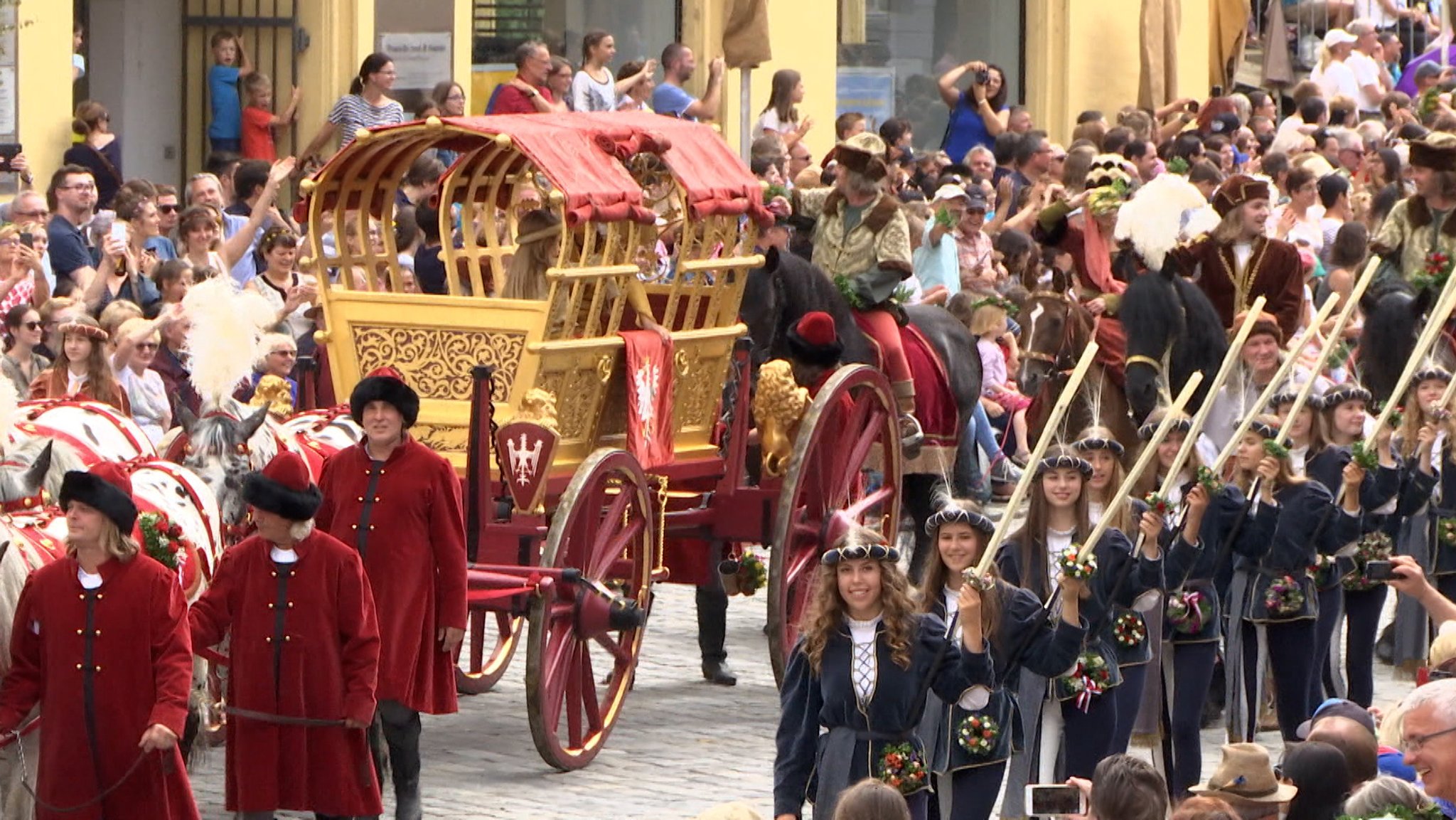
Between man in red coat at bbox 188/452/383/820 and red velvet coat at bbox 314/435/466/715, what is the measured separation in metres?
0.81

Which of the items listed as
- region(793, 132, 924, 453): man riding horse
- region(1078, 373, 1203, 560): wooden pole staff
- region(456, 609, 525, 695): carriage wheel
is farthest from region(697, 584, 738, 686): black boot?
region(1078, 373, 1203, 560): wooden pole staff

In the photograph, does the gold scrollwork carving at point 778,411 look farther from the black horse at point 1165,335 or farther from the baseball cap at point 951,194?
the baseball cap at point 951,194

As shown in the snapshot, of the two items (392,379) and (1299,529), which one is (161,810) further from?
(1299,529)

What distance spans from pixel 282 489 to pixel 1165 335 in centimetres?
552

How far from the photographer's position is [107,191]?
16.0 m

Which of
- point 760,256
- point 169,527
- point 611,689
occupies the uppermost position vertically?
point 760,256

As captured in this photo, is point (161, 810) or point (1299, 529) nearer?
point (161, 810)

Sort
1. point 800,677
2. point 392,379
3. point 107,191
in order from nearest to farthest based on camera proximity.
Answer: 1. point 800,677
2. point 392,379
3. point 107,191

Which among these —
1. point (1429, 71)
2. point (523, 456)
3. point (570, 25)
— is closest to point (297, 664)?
point (523, 456)

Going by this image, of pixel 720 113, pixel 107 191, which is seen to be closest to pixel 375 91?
pixel 107 191

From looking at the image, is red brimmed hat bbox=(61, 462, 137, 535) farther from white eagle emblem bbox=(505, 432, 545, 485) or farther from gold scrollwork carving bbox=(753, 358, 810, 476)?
gold scrollwork carving bbox=(753, 358, 810, 476)

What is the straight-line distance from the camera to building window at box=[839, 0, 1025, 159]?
24.4 metres

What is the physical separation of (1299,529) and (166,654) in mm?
4657

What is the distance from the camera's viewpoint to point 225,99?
1805 cm
